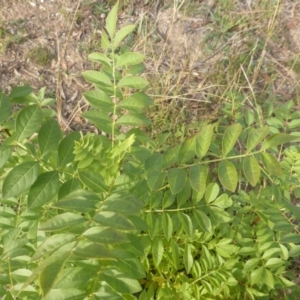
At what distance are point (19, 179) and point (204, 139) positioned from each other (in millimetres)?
611

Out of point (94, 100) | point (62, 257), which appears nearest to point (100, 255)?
point (62, 257)

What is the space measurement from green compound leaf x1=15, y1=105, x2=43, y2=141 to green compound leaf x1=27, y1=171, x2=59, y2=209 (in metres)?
0.15

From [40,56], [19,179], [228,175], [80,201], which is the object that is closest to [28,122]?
[19,179]

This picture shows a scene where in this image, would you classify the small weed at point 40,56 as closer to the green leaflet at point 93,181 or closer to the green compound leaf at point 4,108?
the green compound leaf at point 4,108

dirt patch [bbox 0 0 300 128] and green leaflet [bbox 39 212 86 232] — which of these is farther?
dirt patch [bbox 0 0 300 128]

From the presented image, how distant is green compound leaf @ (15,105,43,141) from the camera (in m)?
1.33

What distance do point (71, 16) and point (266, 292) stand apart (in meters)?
2.75

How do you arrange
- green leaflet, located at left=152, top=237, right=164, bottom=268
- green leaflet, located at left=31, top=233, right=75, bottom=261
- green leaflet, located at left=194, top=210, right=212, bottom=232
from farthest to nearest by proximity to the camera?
green leaflet, located at left=152, top=237, right=164, bottom=268, green leaflet, located at left=194, top=210, right=212, bottom=232, green leaflet, located at left=31, top=233, right=75, bottom=261

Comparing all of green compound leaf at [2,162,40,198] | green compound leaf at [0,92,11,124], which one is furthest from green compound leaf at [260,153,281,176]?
green compound leaf at [0,92,11,124]

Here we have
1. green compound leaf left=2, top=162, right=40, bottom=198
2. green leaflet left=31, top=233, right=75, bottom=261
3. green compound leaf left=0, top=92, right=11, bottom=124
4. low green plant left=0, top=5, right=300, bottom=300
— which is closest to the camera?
green leaflet left=31, top=233, right=75, bottom=261

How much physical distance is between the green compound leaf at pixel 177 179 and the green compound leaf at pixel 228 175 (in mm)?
127

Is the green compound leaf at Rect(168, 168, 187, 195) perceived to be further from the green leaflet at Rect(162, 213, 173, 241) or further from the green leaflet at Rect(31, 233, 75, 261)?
Answer: the green leaflet at Rect(31, 233, 75, 261)

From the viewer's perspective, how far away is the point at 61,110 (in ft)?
10.9

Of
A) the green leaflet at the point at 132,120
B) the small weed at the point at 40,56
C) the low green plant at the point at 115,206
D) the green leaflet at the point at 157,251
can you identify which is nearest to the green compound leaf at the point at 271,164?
the low green plant at the point at 115,206
